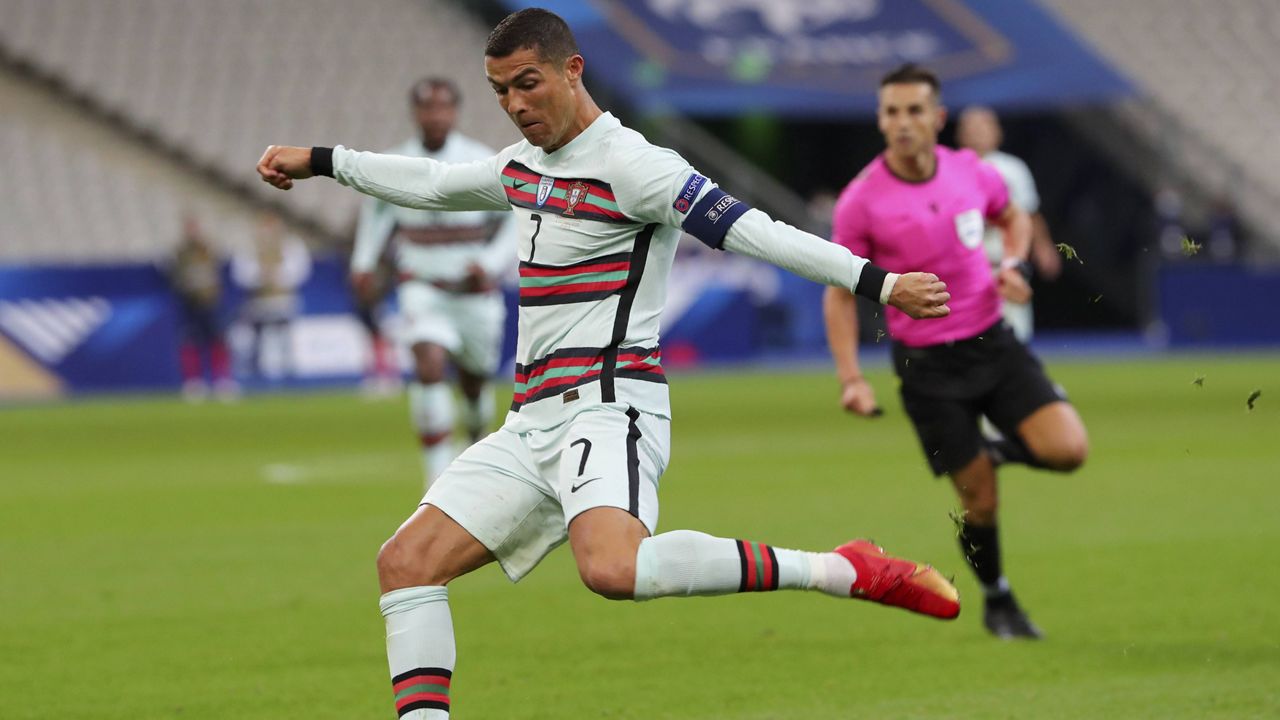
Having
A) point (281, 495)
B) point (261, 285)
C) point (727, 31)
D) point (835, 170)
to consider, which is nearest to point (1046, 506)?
point (281, 495)

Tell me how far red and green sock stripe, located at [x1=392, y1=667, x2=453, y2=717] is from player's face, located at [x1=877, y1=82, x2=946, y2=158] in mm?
3405

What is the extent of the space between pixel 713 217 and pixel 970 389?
300 cm

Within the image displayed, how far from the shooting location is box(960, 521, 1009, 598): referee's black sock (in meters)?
7.44

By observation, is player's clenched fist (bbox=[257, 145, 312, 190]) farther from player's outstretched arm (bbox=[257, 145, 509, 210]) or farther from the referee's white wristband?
the referee's white wristband

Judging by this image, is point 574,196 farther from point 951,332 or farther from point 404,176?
point 951,332

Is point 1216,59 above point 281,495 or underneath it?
above

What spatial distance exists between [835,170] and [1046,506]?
24.6 m

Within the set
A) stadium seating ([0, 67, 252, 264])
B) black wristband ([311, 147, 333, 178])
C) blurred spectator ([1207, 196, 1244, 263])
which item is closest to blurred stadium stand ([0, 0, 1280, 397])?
stadium seating ([0, 67, 252, 264])

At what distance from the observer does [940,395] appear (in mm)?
7648

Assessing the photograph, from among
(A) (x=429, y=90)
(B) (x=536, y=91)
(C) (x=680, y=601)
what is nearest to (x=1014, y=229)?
(C) (x=680, y=601)

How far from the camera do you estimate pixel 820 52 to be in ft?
106

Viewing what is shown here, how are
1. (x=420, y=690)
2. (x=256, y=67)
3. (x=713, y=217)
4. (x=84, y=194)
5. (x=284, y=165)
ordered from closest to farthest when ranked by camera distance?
(x=713, y=217)
(x=420, y=690)
(x=284, y=165)
(x=84, y=194)
(x=256, y=67)

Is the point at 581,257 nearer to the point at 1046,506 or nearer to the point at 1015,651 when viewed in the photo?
the point at 1015,651

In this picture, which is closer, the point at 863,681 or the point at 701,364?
the point at 863,681
